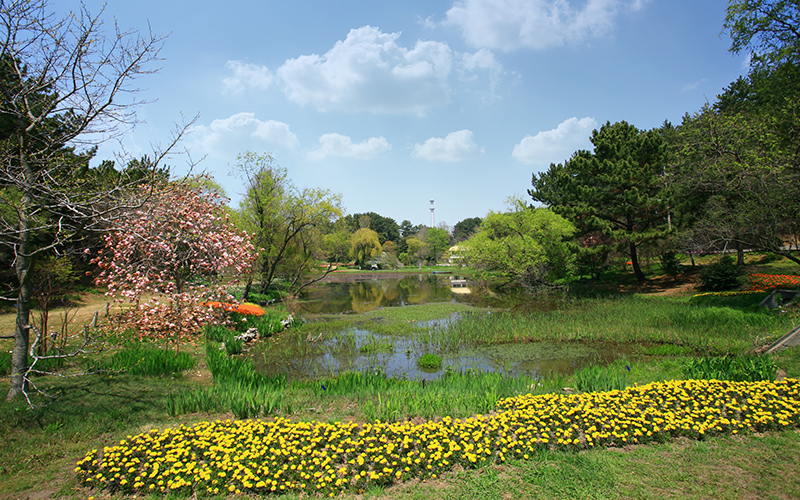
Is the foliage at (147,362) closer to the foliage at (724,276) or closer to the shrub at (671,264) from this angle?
the foliage at (724,276)

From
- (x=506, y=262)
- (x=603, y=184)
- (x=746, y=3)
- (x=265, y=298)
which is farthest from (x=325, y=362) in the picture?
(x=603, y=184)

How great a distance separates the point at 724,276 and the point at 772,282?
2001 millimetres

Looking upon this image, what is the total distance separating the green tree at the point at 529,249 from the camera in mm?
30047

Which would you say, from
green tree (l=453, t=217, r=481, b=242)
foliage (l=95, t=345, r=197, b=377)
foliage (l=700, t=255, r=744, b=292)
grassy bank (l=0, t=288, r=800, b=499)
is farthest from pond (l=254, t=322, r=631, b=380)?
green tree (l=453, t=217, r=481, b=242)

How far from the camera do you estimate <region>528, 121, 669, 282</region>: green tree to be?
978 inches

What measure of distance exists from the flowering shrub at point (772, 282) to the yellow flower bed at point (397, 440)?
15.5 meters

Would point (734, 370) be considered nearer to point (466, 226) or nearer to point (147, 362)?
point (147, 362)

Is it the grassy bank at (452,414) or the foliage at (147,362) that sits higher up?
the foliage at (147,362)

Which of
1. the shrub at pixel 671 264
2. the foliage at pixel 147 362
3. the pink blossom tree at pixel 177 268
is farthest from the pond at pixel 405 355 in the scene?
the shrub at pixel 671 264

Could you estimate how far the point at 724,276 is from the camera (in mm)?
20500

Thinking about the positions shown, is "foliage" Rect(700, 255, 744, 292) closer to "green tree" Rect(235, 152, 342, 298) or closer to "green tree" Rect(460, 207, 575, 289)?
"green tree" Rect(460, 207, 575, 289)

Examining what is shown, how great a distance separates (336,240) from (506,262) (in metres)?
13.6

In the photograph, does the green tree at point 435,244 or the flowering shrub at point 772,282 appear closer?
the flowering shrub at point 772,282

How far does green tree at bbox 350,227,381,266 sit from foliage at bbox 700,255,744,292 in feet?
169
